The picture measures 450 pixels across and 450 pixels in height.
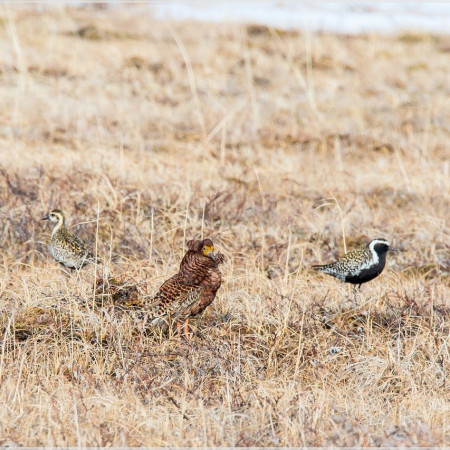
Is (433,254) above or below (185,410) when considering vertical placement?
below

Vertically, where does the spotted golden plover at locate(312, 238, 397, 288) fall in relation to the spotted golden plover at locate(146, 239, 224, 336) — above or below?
below

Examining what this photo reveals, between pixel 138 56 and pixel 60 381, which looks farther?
pixel 138 56

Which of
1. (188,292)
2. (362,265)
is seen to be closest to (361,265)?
(362,265)

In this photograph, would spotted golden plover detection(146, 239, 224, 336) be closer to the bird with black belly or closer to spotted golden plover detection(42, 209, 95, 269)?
spotted golden plover detection(42, 209, 95, 269)

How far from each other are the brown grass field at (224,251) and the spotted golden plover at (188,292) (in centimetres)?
14

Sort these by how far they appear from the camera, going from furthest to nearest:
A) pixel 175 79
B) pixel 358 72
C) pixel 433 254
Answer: pixel 358 72, pixel 175 79, pixel 433 254

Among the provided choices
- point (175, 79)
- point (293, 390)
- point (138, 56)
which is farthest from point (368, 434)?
point (138, 56)

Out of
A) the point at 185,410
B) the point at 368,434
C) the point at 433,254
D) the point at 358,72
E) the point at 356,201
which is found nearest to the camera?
the point at 368,434

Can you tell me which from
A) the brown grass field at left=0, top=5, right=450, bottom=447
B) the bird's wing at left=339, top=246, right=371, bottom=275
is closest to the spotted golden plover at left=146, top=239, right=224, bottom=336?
the brown grass field at left=0, top=5, right=450, bottom=447

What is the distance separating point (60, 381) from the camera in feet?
15.5

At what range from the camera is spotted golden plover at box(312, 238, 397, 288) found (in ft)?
20.8

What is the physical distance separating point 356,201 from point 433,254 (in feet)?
5.37

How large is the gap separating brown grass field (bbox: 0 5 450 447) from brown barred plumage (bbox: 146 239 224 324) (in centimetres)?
14

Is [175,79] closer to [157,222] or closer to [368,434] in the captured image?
[157,222]
